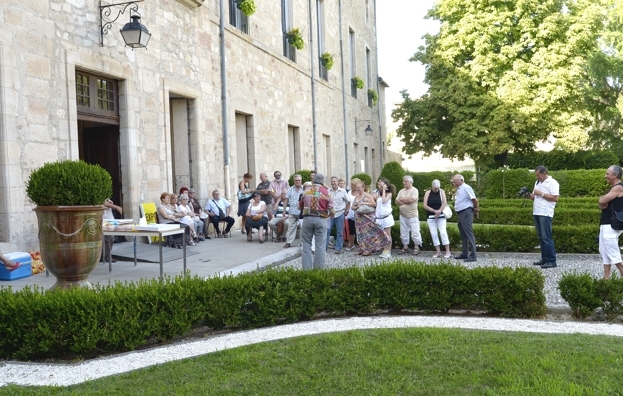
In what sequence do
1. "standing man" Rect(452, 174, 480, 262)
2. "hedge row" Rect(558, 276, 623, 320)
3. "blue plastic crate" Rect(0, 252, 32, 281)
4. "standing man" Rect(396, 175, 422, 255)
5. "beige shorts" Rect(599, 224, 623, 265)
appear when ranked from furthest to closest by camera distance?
"standing man" Rect(396, 175, 422, 255) → "standing man" Rect(452, 174, 480, 262) → "blue plastic crate" Rect(0, 252, 32, 281) → "beige shorts" Rect(599, 224, 623, 265) → "hedge row" Rect(558, 276, 623, 320)

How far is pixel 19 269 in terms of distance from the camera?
25.3 feet

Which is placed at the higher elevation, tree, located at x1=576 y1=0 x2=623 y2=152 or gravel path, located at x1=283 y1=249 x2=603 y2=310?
tree, located at x1=576 y1=0 x2=623 y2=152

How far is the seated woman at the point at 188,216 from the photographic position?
11.6m

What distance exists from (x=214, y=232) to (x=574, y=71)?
1996 cm

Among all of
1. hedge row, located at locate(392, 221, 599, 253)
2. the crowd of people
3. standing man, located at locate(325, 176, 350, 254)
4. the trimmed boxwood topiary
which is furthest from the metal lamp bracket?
hedge row, located at locate(392, 221, 599, 253)

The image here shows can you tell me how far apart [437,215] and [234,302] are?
19.1ft

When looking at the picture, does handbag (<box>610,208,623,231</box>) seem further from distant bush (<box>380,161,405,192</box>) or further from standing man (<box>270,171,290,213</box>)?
distant bush (<box>380,161,405,192</box>)

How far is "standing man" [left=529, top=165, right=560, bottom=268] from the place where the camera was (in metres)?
8.92

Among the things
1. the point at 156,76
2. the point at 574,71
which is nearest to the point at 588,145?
the point at 574,71

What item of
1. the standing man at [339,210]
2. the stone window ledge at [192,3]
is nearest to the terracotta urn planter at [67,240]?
the standing man at [339,210]

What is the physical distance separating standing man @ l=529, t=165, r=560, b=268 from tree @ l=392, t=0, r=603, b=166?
721 inches

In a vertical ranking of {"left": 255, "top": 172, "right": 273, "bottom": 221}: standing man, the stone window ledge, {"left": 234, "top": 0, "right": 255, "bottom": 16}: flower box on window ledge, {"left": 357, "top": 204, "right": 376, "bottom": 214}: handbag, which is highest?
{"left": 234, "top": 0, "right": 255, "bottom": 16}: flower box on window ledge

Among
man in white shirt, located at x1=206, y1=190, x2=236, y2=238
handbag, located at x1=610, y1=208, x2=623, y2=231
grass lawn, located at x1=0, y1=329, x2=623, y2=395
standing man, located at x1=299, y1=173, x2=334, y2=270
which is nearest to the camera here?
grass lawn, located at x1=0, y1=329, x2=623, y2=395

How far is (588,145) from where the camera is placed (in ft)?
A: 98.6
